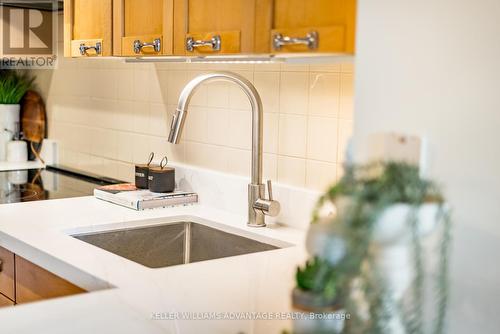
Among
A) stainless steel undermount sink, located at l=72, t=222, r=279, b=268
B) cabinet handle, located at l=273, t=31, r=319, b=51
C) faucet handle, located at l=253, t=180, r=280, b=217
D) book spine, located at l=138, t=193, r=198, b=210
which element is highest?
cabinet handle, located at l=273, t=31, r=319, b=51

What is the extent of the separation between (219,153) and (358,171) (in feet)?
5.33

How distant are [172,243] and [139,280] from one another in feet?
2.08

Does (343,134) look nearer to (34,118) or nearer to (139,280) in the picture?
(139,280)

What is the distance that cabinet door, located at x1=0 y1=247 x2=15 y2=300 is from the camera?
216cm

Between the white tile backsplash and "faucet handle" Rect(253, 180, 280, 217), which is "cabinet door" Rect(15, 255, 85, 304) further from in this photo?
the white tile backsplash

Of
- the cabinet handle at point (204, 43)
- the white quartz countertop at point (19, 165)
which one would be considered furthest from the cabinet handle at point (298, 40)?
the white quartz countertop at point (19, 165)

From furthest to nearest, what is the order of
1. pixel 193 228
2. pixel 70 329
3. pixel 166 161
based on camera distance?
pixel 166 161
pixel 193 228
pixel 70 329

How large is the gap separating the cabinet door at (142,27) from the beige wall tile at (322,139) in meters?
0.48

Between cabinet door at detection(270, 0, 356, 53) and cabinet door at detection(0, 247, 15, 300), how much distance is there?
1027 millimetres

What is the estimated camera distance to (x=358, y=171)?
1.02 meters

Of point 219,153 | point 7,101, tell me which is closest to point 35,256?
point 219,153

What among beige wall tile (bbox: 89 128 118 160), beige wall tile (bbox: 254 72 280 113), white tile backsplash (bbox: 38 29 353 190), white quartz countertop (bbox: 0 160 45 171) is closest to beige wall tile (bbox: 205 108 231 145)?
white tile backsplash (bbox: 38 29 353 190)

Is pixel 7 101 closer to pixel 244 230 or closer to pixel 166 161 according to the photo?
pixel 166 161

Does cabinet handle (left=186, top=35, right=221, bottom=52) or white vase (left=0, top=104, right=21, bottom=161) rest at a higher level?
cabinet handle (left=186, top=35, right=221, bottom=52)
